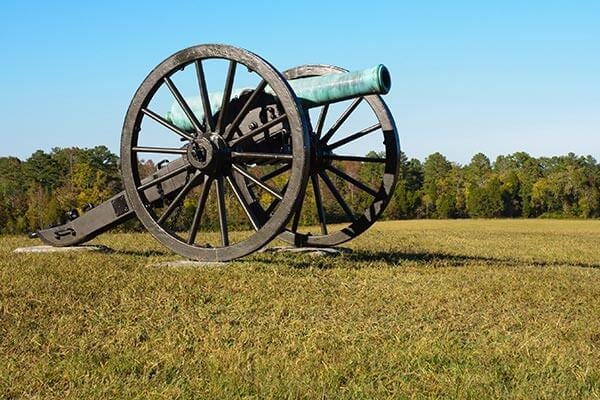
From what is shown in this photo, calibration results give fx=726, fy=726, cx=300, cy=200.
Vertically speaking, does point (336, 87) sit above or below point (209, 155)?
above

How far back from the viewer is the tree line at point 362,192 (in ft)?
134

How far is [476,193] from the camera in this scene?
59344mm

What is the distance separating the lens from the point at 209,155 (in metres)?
8.36

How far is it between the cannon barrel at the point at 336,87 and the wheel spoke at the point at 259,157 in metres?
0.91

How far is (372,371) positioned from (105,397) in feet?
4.83

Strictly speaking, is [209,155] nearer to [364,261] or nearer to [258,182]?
[258,182]

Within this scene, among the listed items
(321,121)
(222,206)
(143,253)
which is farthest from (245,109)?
(143,253)

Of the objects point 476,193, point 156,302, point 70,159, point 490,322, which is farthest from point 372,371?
point 476,193

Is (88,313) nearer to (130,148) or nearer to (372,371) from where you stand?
(372,371)

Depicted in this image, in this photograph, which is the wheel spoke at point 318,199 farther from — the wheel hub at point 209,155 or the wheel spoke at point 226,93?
the wheel spoke at point 226,93

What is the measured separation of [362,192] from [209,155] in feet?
134

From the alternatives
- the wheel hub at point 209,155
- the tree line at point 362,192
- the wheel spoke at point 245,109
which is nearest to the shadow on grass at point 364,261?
the wheel hub at point 209,155

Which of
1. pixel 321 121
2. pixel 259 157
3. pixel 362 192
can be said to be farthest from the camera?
pixel 362 192

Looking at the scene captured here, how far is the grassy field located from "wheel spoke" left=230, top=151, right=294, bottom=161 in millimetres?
1230
